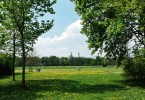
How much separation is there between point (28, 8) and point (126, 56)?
12.7 metres

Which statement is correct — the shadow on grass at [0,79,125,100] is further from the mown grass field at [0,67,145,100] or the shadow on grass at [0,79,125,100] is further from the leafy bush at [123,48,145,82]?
the leafy bush at [123,48,145,82]

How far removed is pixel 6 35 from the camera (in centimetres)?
3706

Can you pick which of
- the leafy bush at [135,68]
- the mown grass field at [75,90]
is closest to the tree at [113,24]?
the leafy bush at [135,68]

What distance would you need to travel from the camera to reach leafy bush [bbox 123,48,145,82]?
3211cm

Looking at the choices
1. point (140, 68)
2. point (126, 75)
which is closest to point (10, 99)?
point (140, 68)

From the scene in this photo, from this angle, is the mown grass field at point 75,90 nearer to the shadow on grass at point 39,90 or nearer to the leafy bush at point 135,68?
the shadow on grass at point 39,90

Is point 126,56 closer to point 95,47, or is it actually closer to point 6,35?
point 95,47

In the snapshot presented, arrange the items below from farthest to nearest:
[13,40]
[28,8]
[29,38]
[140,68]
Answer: [13,40] < [140,68] < [29,38] < [28,8]

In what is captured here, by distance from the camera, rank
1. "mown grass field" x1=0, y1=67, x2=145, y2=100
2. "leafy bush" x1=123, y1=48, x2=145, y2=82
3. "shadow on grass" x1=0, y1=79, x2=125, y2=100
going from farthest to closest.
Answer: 1. "leafy bush" x1=123, y1=48, x2=145, y2=82
2. "shadow on grass" x1=0, y1=79, x2=125, y2=100
3. "mown grass field" x1=0, y1=67, x2=145, y2=100

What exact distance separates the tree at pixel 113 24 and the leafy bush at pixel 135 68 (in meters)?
1.03

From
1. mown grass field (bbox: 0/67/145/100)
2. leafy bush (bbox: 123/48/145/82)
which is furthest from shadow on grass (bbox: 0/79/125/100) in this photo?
leafy bush (bbox: 123/48/145/82)

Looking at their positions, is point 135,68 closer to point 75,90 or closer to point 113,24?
point 113,24

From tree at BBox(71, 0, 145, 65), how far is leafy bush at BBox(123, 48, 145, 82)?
3.37 ft

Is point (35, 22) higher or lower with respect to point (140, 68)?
higher
